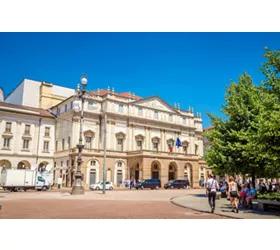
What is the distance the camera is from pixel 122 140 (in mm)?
49500

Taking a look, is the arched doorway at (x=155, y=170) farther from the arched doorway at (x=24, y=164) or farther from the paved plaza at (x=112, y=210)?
the paved plaza at (x=112, y=210)

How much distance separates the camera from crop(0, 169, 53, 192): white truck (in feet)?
104

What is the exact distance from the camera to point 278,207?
11938 millimetres

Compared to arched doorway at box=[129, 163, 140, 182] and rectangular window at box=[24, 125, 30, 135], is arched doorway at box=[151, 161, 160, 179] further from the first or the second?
rectangular window at box=[24, 125, 30, 135]

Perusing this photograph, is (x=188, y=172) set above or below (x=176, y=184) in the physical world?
above

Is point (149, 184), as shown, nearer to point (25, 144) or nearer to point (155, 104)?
point (155, 104)

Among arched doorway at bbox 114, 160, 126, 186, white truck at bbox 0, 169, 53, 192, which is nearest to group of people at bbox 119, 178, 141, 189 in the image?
arched doorway at bbox 114, 160, 126, 186

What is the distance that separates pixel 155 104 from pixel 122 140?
10504 mm

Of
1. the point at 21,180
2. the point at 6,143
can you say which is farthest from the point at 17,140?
the point at 21,180

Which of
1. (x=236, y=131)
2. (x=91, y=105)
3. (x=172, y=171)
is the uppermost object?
(x=91, y=105)

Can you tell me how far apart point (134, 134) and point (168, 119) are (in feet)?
30.1

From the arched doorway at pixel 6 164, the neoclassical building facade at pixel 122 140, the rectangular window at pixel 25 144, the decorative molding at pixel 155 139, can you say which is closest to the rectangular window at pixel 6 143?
the arched doorway at pixel 6 164

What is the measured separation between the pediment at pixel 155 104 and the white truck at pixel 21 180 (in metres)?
24.5
